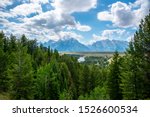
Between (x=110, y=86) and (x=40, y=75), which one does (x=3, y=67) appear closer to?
(x=40, y=75)

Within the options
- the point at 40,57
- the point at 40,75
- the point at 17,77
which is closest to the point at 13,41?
the point at 40,57

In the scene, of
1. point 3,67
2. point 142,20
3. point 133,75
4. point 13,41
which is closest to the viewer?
point 133,75

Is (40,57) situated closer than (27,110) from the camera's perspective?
No

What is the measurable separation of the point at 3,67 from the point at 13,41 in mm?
31851

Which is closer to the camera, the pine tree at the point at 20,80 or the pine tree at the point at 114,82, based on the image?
the pine tree at the point at 20,80

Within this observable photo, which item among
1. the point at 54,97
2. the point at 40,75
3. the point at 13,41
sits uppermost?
the point at 13,41

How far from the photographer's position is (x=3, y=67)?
194 ft

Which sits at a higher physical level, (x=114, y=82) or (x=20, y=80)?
(x=20, y=80)

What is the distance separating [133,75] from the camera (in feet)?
134

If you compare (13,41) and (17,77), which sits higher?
(13,41)

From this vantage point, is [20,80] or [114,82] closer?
[20,80]

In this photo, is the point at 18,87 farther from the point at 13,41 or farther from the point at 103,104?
the point at 13,41

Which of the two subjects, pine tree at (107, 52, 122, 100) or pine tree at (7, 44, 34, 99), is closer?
pine tree at (7, 44, 34, 99)

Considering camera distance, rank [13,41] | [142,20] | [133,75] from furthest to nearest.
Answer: [13,41] → [142,20] → [133,75]
